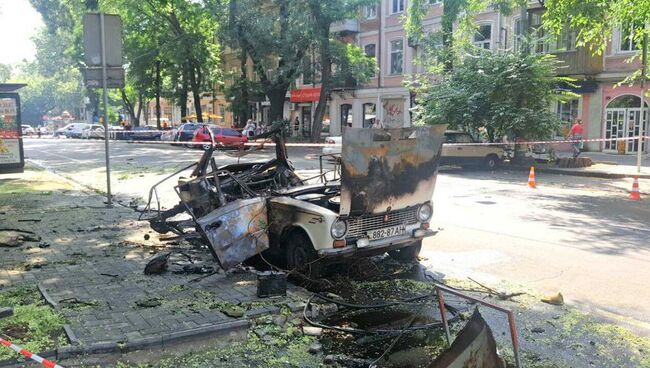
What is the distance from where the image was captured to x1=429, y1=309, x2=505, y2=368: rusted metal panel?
3.31 meters

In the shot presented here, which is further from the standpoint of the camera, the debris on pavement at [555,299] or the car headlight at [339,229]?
the car headlight at [339,229]

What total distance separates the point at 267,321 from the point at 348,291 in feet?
4.37

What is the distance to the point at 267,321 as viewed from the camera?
5.17 metres

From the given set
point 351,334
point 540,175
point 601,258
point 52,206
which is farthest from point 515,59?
point 351,334

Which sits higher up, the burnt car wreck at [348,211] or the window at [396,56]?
the window at [396,56]

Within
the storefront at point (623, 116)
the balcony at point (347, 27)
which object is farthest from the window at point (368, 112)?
the storefront at point (623, 116)

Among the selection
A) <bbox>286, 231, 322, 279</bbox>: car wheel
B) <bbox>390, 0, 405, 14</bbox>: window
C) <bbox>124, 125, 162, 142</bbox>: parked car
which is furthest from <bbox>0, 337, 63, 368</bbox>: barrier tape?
<bbox>124, 125, 162, 142</bbox>: parked car

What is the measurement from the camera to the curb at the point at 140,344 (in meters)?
4.32

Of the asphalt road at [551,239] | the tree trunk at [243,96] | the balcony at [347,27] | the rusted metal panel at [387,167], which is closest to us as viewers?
the rusted metal panel at [387,167]

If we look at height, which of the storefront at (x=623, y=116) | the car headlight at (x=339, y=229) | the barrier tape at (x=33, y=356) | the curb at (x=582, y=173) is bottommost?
the curb at (x=582, y=173)

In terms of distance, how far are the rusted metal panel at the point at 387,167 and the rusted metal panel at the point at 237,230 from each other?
3.50 feet

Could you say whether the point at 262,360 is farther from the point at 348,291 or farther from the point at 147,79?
the point at 147,79

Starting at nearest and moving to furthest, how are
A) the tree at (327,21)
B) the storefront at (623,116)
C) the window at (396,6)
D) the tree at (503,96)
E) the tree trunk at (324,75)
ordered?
the tree at (503,96)
the storefront at (623,116)
the tree at (327,21)
the tree trunk at (324,75)
the window at (396,6)

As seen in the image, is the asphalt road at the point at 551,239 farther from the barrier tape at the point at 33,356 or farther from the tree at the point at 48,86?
Answer: the tree at the point at 48,86
